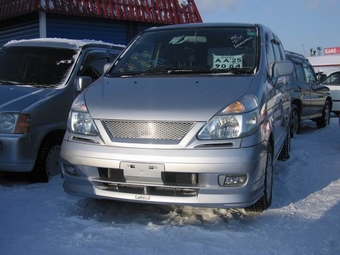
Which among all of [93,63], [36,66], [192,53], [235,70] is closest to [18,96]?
[36,66]

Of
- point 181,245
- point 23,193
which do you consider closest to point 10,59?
point 23,193

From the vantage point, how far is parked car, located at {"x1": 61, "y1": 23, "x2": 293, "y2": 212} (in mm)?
3398

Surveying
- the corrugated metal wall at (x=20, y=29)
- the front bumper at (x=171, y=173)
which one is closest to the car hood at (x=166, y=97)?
the front bumper at (x=171, y=173)

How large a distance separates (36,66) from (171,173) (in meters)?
3.16

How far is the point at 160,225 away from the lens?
371 centimetres

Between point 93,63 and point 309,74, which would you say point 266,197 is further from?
point 309,74

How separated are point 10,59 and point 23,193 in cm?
223

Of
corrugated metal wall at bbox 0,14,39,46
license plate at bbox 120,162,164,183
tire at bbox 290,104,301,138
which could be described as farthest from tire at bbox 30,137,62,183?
corrugated metal wall at bbox 0,14,39,46

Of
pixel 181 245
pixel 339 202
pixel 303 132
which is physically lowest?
pixel 303 132

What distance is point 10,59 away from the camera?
5.92 metres

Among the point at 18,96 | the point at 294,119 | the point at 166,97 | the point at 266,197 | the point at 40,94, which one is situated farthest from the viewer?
the point at 294,119

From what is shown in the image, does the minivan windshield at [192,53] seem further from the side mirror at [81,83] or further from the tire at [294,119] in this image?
the tire at [294,119]

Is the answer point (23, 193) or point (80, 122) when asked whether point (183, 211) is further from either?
point (23, 193)

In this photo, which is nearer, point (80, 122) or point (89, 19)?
point (80, 122)
